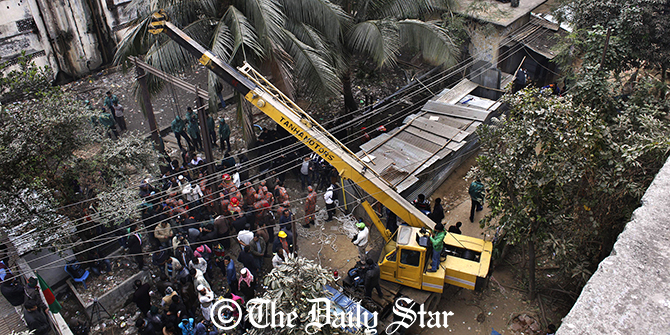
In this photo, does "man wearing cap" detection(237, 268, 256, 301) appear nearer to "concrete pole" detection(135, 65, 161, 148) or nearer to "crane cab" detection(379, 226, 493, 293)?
"crane cab" detection(379, 226, 493, 293)

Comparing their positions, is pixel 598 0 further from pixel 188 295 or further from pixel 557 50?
pixel 188 295

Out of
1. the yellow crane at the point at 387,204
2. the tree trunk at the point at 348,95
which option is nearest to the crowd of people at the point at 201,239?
the yellow crane at the point at 387,204

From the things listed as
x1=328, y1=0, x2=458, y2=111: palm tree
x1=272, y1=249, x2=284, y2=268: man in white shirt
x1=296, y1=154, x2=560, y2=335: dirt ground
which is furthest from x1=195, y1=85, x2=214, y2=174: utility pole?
x1=328, y1=0, x2=458, y2=111: palm tree

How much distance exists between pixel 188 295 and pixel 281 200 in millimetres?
3131

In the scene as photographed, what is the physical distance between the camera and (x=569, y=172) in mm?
7504

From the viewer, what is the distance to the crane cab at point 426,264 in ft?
28.0

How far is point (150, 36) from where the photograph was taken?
11.6m

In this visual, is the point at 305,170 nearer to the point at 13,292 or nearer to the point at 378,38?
the point at 378,38

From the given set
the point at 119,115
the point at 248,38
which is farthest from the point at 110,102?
the point at 248,38

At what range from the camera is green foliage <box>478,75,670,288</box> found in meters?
7.43

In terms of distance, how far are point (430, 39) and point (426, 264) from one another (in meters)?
6.68

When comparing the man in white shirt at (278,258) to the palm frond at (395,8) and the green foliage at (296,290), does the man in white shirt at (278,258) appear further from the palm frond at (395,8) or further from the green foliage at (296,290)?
the palm frond at (395,8)

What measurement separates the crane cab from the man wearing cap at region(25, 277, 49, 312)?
611 cm

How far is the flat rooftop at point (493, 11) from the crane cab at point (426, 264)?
964 cm
